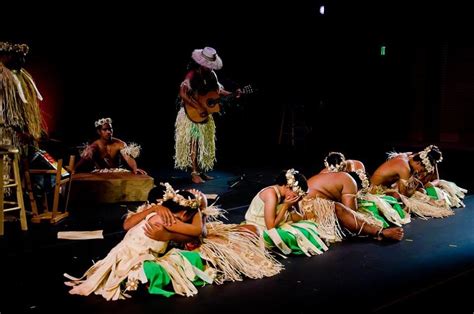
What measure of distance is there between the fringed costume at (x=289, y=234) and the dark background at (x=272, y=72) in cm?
316

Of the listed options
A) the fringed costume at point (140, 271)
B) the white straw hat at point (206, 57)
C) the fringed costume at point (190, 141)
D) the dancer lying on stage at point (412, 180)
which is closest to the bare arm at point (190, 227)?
the fringed costume at point (140, 271)

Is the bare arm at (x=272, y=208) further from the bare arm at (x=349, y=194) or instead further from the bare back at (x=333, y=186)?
the bare arm at (x=349, y=194)

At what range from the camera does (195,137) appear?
595 cm

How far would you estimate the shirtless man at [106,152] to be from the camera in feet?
16.8

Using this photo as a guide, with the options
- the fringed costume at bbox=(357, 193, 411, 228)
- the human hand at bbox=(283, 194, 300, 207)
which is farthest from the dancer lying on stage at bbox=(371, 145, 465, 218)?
the human hand at bbox=(283, 194, 300, 207)

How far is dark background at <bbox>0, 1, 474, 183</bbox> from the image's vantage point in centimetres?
643

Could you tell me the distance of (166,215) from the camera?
9.46 feet

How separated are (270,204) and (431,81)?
7286 mm

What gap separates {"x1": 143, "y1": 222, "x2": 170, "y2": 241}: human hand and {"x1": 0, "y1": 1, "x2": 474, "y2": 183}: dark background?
11.5 ft

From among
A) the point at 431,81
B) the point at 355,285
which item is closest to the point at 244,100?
the point at 431,81

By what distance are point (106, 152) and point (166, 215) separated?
8.22ft

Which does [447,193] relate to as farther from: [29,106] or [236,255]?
[29,106]

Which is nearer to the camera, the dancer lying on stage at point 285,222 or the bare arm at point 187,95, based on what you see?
the dancer lying on stage at point 285,222

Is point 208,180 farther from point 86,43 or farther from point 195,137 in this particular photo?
point 86,43
